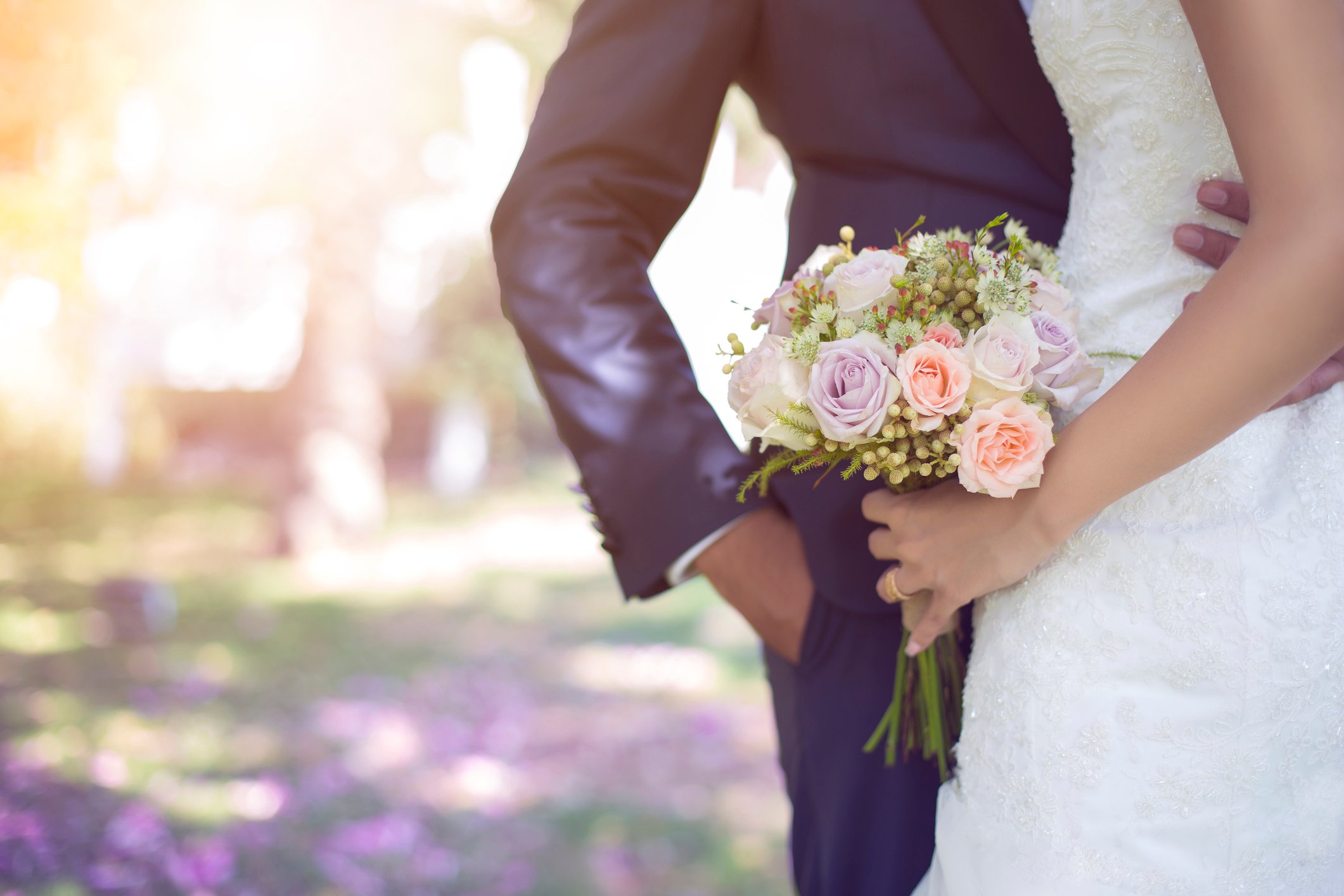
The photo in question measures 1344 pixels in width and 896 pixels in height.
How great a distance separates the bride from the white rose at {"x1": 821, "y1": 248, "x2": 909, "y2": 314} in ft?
0.94

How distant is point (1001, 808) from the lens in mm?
1274

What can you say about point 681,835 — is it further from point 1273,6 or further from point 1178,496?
point 1273,6

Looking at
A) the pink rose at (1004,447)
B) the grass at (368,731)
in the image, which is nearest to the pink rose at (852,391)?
the pink rose at (1004,447)

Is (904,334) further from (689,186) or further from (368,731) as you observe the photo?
(368,731)

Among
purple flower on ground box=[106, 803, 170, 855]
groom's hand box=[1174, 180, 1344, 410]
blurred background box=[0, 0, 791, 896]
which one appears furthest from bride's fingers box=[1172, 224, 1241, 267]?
purple flower on ground box=[106, 803, 170, 855]

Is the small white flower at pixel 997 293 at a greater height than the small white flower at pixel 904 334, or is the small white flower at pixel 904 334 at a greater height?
the small white flower at pixel 997 293

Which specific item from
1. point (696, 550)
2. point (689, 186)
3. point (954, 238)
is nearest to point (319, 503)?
point (689, 186)

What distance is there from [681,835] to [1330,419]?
3838mm

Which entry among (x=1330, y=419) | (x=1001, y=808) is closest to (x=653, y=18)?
(x=1330, y=419)

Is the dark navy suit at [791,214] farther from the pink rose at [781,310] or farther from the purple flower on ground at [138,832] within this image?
the purple flower on ground at [138,832]

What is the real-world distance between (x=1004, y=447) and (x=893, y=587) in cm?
34

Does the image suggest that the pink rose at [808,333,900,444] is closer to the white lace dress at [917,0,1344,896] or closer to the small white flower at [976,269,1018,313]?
the small white flower at [976,269,1018,313]

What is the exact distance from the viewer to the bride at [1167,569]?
1.10 meters

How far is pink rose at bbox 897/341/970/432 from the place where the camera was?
1155mm
